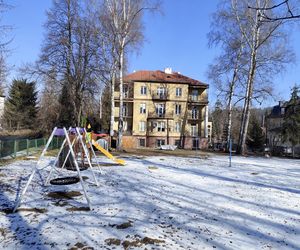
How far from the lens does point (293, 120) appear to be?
124 ft

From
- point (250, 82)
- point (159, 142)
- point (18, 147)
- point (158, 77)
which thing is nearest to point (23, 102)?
point (158, 77)

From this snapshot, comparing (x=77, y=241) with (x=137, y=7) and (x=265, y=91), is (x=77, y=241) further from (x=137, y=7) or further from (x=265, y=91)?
(x=265, y=91)

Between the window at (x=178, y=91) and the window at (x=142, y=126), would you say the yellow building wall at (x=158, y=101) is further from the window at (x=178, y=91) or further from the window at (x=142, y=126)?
the window at (x=178, y=91)

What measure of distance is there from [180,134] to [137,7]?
→ 22330mm

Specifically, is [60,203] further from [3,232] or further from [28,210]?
[3,232]

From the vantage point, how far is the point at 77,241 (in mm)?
5289

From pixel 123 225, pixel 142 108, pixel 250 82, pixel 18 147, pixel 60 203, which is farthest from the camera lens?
pixel 142 108

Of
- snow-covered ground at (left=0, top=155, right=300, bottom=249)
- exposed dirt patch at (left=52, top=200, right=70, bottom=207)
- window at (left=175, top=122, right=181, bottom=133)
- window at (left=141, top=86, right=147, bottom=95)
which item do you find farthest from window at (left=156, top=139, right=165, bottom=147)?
exposed dirt patch at (left=52, top=200, right=70, bottom=207)

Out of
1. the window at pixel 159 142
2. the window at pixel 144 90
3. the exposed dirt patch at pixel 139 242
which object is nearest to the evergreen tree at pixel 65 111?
the window at pixel 144 90

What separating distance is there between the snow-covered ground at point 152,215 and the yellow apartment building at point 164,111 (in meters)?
32.2

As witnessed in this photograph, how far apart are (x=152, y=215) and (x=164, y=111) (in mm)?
37632

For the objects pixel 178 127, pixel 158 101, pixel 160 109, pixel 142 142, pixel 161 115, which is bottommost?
pixel 142 142

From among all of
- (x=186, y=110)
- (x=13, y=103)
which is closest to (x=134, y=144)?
(x=186, y=110)

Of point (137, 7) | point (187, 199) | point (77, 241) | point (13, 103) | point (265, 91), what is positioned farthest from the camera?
point (13, 103)
